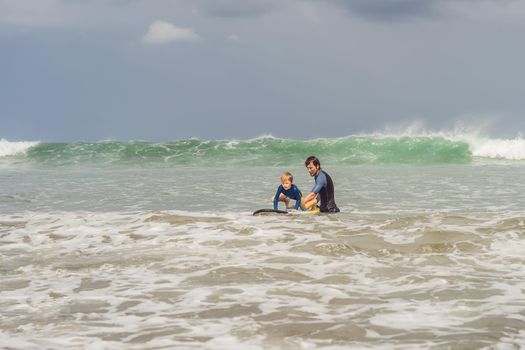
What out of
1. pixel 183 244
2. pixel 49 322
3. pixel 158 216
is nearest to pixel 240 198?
pixel 158 216

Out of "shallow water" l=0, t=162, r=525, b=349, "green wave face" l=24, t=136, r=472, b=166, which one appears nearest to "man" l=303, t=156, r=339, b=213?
"shallow water" l=0, t=162, r=525, b=349

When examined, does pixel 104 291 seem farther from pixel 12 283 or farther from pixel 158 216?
pixel 158 216

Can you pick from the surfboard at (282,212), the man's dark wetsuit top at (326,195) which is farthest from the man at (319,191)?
the surfboard at (282,212)

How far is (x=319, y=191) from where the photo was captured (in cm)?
1350

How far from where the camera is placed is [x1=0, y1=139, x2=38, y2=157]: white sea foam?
5003 cm

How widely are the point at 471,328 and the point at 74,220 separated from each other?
9.38 meters

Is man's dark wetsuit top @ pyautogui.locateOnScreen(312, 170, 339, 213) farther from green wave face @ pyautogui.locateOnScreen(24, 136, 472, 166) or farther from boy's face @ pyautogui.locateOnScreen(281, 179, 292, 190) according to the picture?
green wave face @ pyautogui.locateOnScreen(24, 136, 472, 166)

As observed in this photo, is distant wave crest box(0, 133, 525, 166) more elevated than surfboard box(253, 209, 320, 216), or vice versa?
distant wave crest box(0, 133, 525, 166)

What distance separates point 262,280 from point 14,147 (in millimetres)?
46629

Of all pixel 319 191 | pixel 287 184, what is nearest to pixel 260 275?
pixel 319 191

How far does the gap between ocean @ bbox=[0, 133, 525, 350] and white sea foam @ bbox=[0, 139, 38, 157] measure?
110ft

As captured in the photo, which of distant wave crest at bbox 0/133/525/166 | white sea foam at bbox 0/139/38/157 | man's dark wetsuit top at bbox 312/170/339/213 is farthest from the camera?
white sea foam at bbox 0/139/38/157

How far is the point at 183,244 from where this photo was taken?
400 inches

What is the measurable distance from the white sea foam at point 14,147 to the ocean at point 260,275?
3367cm
